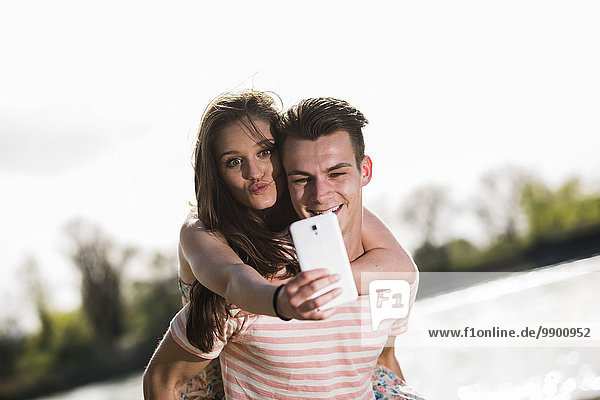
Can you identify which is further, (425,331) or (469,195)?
(469,195)

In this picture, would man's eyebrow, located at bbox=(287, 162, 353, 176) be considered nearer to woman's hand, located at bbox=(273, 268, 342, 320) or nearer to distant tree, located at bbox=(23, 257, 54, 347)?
woman's hand, located at bbox=(273, 268, 342, 320)

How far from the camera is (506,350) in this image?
596 cm

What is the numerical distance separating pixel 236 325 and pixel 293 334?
168 millimetres

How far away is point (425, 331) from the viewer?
7.88 metres

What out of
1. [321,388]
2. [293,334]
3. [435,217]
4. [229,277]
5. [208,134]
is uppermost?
[208,134]

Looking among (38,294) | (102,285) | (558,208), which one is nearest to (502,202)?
(558,208)

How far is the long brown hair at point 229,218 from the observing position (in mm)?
1834

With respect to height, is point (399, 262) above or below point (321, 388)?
above

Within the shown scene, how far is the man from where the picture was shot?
189cm

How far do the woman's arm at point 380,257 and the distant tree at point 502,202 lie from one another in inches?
385

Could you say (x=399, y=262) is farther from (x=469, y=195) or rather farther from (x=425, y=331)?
(x=469, y=195)

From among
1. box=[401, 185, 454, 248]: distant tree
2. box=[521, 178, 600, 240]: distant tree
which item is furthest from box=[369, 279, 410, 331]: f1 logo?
box=[521, 178, 600, 240]: distant tree

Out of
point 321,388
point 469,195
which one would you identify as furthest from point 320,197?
point 469,195

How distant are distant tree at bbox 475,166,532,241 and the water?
1.80 metres
